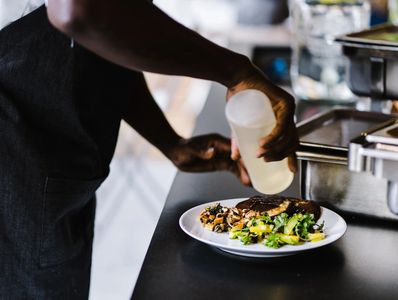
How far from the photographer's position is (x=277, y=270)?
3.83 ft

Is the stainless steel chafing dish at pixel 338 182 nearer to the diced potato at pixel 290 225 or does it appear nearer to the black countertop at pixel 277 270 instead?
the black countertop at pixel 277 270

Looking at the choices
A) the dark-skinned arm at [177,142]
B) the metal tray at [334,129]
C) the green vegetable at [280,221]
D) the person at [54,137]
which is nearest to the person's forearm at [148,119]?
the dark-skinned arm at [177,142]

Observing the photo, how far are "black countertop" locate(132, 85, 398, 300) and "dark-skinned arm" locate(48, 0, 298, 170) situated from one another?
167mm

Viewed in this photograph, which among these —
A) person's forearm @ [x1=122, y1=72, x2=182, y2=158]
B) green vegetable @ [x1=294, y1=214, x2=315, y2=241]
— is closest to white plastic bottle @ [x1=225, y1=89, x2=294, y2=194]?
green vegetable @ [x1=294, y1=214, x2=315, y2=241]

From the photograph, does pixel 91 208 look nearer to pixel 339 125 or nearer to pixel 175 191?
pixel 175 191

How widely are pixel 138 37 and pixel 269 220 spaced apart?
0.35m

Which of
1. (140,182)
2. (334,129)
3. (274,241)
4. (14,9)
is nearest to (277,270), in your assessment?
(274,241)

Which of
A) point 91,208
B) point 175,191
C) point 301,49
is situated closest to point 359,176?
point 175,191

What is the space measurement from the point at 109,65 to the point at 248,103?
0.37 metres

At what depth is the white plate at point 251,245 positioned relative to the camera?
3.80ft

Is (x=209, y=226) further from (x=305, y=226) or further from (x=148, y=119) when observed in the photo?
(x=148, y=119)

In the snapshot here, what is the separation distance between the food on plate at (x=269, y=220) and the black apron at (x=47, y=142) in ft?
0.94

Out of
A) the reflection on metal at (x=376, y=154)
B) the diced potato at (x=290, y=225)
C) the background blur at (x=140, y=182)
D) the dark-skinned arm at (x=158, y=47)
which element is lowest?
the background blur at (x=140, y=182)

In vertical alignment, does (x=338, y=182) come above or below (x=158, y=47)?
below
